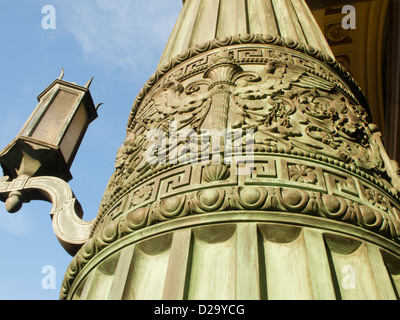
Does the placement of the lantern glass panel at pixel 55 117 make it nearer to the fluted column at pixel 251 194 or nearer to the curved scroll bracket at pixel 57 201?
the curved scroll bracket at pixel 57 201

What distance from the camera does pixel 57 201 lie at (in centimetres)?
433

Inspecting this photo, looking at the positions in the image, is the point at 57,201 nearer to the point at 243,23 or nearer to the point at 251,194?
the point at 251,194

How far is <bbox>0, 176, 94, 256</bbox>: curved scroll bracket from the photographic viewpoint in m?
4.04

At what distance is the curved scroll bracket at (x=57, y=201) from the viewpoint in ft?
13.3

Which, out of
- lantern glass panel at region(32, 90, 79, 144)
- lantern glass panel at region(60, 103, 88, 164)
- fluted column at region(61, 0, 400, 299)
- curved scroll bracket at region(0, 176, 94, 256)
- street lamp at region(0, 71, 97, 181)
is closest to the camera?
fluted column at region(61, 0, 400, 299)

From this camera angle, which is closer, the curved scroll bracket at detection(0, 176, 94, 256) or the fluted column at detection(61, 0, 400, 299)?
the fluted column at detection(61, 0, 400, 299)

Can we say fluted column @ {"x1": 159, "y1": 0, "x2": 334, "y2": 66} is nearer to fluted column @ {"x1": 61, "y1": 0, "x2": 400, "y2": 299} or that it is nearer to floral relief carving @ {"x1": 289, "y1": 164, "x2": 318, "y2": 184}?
fluted column @ {"x1": 61, "y1": 0, "x2": 400, "y2": 299}

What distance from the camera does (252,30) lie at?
473 centimetres

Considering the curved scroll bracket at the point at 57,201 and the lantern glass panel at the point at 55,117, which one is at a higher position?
the lantern glass panel at the point at 55,117

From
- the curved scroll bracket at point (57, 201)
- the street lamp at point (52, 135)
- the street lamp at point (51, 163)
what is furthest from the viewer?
the street lamp at point (52, 135)

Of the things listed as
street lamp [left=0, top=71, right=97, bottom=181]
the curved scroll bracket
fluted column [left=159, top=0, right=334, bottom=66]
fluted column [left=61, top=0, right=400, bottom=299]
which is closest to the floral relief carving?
fluted column [left=61, top=0, right=400, bottom=299]

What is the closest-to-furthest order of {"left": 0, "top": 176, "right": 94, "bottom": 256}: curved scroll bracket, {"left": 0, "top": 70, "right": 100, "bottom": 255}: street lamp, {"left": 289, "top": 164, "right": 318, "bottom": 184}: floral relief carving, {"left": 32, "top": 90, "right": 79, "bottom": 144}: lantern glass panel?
{"left": 289, "top": 164, "right": 318, "bottom": 184}: floral relief carving, {"left": 0, "top": 176, "right": 94, "bottom": 256}: curved scroll bracket, {"left": 0, "top": 70, "right": 100, "bottom": 255}: street lamp, {"left": 32, "top": 90, "right": 79, "bottom": 144}: lantern glass panel

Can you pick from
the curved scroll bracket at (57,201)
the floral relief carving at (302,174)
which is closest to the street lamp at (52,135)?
the curved scroll bracket at (57,201)

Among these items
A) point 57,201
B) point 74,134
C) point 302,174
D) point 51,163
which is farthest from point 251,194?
point 74,134
